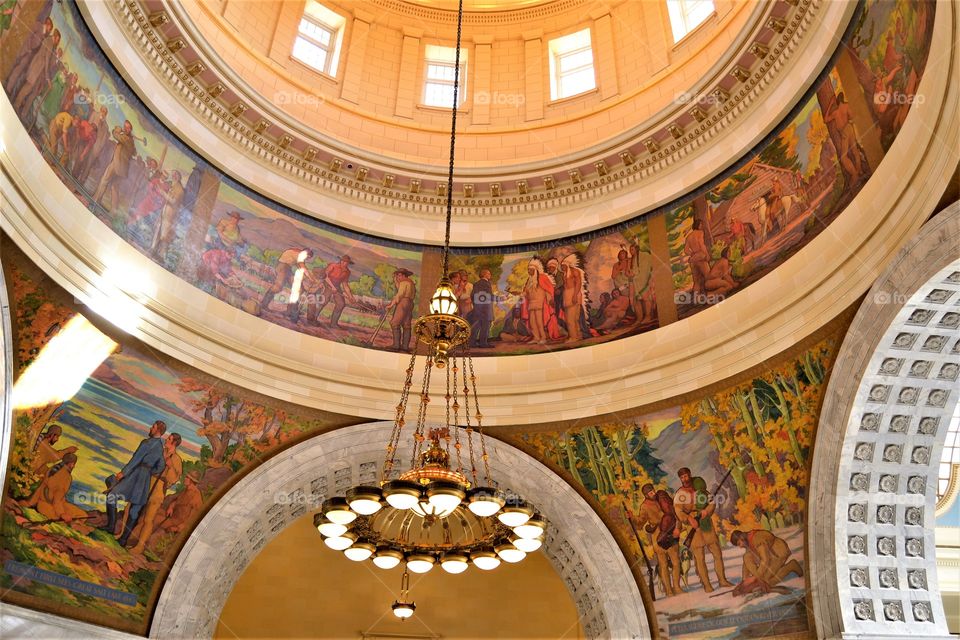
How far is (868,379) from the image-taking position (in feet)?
31.9

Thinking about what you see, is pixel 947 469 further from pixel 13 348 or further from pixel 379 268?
pixel 13 348

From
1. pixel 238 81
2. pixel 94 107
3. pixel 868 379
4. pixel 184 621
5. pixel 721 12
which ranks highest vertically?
pixel 721 12

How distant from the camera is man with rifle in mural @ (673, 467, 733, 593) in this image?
11555 mm

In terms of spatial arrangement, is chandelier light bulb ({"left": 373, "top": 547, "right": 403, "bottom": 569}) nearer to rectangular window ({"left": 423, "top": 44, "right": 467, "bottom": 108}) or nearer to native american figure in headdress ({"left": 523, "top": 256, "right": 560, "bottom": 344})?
native american figure in headdress ({"left": 523, "top": 256, "right": 560, "bottom": 344})

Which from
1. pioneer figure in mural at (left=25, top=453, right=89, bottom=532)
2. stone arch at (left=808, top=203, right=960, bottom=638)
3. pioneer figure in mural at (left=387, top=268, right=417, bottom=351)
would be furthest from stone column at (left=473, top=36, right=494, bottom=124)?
pioneer figure in mural at (left=25, top=453, right=89, bottom=532)

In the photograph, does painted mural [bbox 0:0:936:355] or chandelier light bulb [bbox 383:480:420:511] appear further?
painted mural [bbox 0:0:936:355]

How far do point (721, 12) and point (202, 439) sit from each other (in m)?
10.9

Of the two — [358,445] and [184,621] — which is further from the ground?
[358,445]

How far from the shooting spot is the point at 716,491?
11.7 metres

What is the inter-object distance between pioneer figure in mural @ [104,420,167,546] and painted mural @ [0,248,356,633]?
0.01m

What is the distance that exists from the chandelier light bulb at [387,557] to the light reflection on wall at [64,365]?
4.77 meters

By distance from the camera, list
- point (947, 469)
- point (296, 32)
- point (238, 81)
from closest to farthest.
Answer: point (238, 81)
point (296, 32)
point (947, 469)

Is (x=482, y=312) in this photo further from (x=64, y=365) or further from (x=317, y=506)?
(x=64, y=365)

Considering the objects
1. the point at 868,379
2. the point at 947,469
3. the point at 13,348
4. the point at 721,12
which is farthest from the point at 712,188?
the point at 947,469
